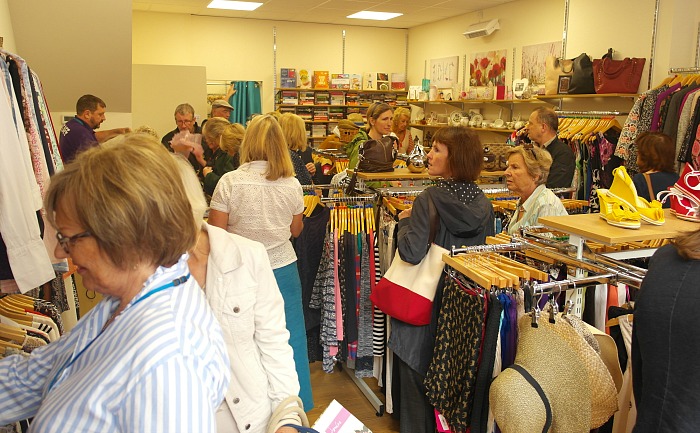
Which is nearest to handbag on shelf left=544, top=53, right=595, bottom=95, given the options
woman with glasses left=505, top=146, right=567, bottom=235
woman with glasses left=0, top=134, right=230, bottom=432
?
woman with glasses left=505, top=146, right=567, bottom=235

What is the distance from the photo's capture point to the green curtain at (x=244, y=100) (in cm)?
1057

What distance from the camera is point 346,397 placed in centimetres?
392

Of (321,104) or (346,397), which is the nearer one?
(346,397)

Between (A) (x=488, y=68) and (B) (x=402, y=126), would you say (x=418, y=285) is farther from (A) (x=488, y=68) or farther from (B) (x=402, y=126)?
(A) (x=488, y=68)

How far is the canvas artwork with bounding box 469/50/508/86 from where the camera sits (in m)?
8.91

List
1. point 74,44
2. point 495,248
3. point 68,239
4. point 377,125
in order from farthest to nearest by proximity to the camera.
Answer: point 377,125 < point 74,44 < point 495,248 < point 68,239

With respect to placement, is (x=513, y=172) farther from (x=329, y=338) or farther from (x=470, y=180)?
(x=329, y=338)

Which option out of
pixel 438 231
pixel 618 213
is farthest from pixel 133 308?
pixel 438 231

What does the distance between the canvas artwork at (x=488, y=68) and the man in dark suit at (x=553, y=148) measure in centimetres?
385

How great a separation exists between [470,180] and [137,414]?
7.61 feet

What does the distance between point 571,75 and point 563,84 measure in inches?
5.4

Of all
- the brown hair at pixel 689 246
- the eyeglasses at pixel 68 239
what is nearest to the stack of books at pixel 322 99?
the brown hair at pixel 689 246

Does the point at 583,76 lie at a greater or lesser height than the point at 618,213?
greater

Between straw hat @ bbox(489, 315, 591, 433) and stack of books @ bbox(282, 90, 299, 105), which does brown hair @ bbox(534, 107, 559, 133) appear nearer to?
straw hat @ bbox(489, 315, 591, 433)
